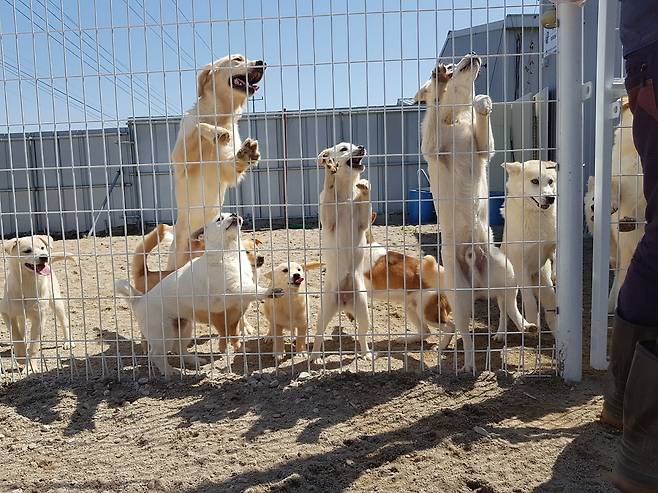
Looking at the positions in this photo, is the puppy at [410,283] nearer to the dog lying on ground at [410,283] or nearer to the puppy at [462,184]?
the dog lying on ground at [410,283]

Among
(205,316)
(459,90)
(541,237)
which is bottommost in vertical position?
(205,316)

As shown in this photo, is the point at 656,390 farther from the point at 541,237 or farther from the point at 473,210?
the point at 541,237

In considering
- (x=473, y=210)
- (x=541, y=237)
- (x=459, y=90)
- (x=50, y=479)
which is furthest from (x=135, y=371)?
(x=541, y=237)

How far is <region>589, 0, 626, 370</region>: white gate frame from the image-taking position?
2996 millimetres

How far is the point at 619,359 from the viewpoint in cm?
229

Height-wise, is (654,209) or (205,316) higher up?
(654,209)

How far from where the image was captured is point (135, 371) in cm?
356

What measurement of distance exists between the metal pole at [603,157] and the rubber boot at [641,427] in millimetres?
1284

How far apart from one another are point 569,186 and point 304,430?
1.83m

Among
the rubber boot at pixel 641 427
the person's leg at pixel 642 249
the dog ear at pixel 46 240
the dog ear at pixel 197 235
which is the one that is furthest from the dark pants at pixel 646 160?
the dog ear at pixel 46 240

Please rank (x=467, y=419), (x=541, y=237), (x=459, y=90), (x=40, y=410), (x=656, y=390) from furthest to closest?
(x=541, y=237) → (x=459, y=90) → (x=40, y=410) → (x=467, y=419) → (x=656, y=390)

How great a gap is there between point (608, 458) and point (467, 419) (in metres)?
0.62

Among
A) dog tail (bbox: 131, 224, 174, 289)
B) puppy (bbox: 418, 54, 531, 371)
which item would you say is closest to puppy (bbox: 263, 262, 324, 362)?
dog tail (bbox: 131, 224, 174, 289)

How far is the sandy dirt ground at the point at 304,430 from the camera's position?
2.36 metres
